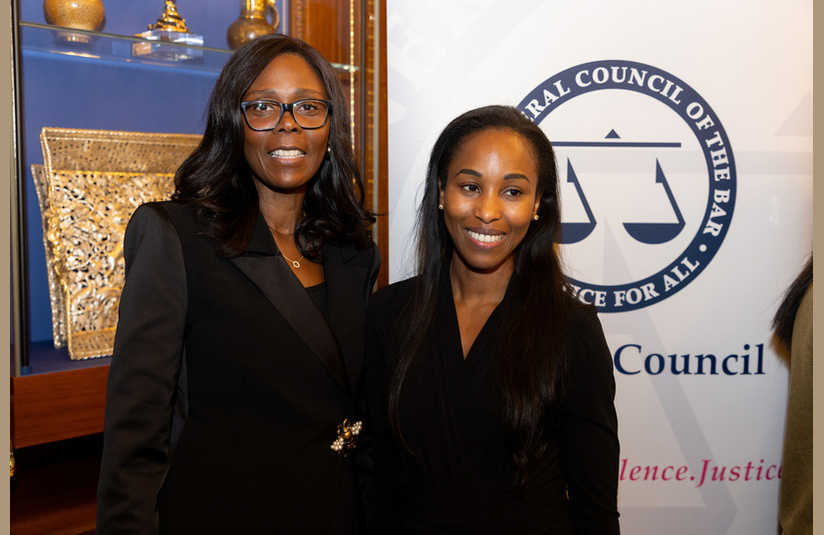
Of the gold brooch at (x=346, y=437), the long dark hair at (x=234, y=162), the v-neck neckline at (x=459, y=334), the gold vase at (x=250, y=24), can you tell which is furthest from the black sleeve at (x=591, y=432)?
the gold vase at (x=250, y=24)

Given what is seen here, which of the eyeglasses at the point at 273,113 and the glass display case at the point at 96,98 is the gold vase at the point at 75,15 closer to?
the glass display case at the point at 96,98

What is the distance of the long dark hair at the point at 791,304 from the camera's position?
6.96 feet

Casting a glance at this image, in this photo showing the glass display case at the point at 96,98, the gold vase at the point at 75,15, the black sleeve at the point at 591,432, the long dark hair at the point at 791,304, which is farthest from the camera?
the long dark hair at the point at 791,304

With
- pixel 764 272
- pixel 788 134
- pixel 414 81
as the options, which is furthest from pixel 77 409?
pixel 788 134

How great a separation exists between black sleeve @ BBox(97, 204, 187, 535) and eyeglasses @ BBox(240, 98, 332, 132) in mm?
322

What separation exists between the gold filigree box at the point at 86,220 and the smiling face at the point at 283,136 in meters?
0.69

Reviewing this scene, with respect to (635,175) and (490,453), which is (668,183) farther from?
(490,453)

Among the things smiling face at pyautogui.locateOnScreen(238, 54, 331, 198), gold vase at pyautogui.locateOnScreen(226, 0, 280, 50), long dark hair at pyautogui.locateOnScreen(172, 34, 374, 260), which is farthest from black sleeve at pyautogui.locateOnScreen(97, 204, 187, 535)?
gold vase at pyautogui.locateOnScreen(226, 0, 280, 50)

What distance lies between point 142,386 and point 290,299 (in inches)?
13.2

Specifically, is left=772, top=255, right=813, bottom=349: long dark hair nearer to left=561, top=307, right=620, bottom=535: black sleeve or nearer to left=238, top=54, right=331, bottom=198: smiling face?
left=561, top=307, right=620, bottom=535: black sleeve

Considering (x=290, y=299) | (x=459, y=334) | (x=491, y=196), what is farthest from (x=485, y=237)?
(x=290, y=299)

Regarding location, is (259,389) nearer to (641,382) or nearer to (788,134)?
(641,382)

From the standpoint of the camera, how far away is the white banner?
7.97ft

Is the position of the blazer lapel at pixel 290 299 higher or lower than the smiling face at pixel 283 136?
lower
